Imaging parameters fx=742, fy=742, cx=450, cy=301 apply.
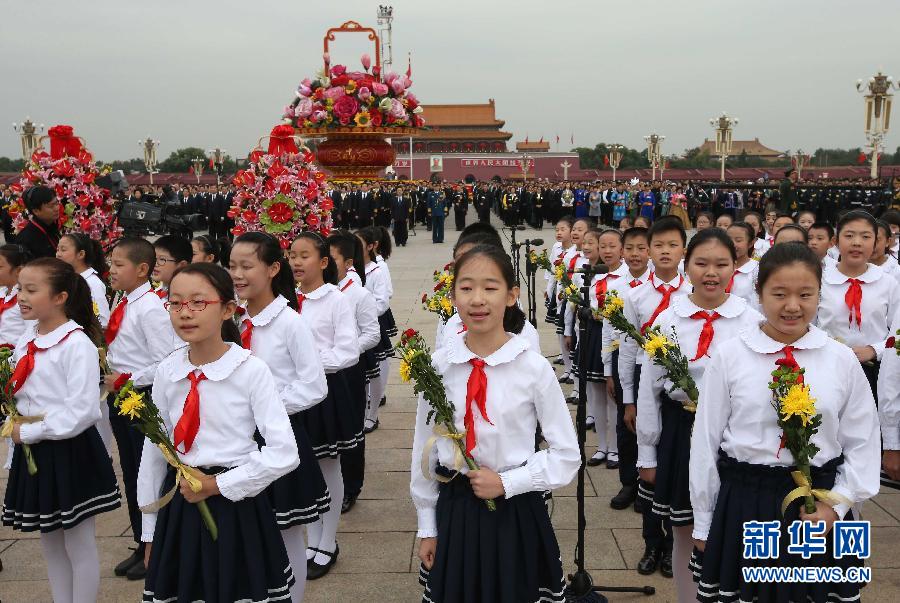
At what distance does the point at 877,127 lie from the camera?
23.3 meters

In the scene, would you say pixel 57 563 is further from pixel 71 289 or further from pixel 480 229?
pixel 480 229

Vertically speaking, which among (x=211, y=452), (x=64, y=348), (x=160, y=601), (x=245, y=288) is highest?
(x=245, y=288)

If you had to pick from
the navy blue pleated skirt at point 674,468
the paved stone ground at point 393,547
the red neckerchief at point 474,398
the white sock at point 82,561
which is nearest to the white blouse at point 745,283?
the paved stone ground at point 393,547

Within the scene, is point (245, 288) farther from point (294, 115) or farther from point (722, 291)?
point (294, 115)

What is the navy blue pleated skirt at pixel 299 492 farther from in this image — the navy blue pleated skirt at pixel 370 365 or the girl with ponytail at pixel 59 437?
the navy blue pleated skirt at pixel 370 365

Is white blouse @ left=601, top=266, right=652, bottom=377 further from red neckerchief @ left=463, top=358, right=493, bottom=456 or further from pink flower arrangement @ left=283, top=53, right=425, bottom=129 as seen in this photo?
pink flower arrangement @ left=283, top=53, right=425, bottom=129

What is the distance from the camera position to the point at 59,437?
2938 millimetres

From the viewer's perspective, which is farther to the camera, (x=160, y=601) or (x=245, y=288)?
(x=245, y=288)

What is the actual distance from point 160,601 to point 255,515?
1.30 ft

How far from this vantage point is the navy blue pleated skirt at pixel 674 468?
10.2 ft

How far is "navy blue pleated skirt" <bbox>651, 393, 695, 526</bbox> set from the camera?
312cm

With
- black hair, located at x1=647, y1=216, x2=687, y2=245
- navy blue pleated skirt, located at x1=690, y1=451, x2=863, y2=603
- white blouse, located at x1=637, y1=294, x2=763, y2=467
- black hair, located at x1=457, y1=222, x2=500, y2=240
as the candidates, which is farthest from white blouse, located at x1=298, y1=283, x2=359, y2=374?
navy blue pleated skirt, located at x1=690, y1=451, x2=863, y2=603

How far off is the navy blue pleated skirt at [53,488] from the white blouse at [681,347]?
2.39 meters

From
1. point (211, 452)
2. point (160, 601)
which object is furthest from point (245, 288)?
point (160, 601)
